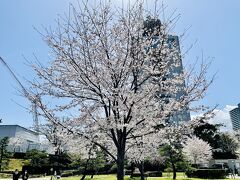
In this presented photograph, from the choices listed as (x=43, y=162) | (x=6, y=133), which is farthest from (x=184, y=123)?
(x=6, y=133)

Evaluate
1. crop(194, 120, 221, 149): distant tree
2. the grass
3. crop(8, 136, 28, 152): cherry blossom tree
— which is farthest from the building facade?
crop(194, 120, 221, 149): distant tree

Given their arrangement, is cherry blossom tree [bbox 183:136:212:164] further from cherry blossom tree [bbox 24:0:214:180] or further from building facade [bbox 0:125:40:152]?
building facade [bbox 0:125:40:152]

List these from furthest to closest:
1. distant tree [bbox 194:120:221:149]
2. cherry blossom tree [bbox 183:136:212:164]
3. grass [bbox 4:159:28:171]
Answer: distant tree [bbox 194:120:221:149] → grass [bbox 4:159:28:171] → cherry blossom tree [bbox 183:136:212:164]

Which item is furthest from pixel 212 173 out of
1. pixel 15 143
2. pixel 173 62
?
pixel 15 143

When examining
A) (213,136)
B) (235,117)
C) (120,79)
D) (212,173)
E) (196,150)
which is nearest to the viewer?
(120,79)

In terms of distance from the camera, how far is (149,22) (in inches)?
282

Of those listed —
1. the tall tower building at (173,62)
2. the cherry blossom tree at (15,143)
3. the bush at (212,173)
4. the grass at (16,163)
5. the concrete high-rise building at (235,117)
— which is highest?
the concrete high-rise building at (235,117)

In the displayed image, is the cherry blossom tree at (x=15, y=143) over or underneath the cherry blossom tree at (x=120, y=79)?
over

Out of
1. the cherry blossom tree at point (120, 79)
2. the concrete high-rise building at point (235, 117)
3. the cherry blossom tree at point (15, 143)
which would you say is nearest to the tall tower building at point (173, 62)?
the cherry blossom tree at point (120, 79)

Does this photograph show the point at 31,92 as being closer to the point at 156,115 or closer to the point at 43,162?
the point at 156,115

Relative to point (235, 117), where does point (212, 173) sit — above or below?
below

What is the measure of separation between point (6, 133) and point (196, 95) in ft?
232

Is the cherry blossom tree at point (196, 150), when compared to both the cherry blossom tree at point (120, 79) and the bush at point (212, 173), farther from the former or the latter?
the cherry blossom tree at point (120, 79)

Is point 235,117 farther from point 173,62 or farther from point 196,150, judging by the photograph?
point 173,62
